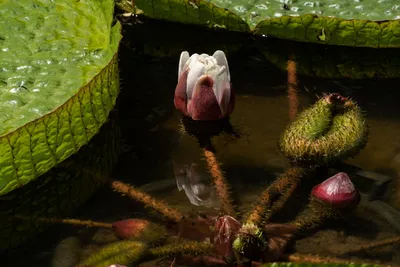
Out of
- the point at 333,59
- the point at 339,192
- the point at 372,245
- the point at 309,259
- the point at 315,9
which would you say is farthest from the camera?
the point at 333,59

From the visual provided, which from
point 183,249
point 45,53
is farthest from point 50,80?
point 183,249

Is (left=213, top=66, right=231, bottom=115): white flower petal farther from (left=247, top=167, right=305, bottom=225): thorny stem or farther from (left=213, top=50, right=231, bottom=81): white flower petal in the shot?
(left=247, top=167, right=305, bottom=225): thorny stem

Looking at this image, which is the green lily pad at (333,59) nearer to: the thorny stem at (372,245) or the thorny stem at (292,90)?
the thorny stem at (292,90)

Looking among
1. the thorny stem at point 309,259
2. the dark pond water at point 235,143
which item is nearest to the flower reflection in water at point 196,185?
the dark pond water at point 235,143

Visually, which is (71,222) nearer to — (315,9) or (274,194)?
(274,194)

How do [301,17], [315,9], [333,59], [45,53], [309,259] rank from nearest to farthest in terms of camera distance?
[309,259] < [45,53] < [301,17] < [315,9] < [333,59]

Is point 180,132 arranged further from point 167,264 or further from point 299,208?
point 167,264

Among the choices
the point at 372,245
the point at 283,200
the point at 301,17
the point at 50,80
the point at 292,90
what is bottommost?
the point at 372,245
